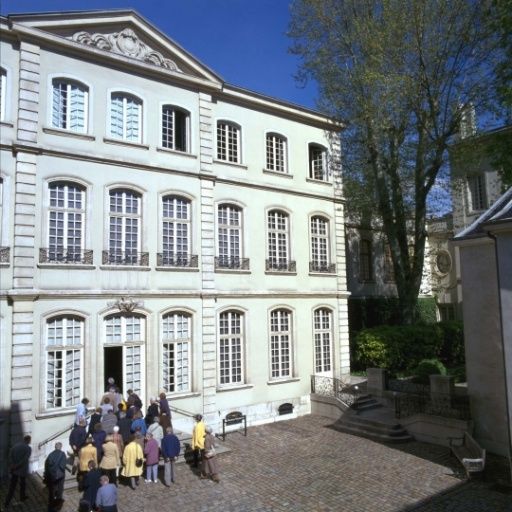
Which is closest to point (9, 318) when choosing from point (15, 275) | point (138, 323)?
point (15, 275)

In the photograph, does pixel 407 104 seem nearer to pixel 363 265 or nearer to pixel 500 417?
pixel 363 265

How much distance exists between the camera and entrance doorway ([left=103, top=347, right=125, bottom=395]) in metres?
15.2

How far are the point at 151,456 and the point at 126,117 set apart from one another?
34.8ft

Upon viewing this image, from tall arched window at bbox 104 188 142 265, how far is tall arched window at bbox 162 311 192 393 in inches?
89.2

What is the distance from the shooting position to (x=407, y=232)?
24.5m

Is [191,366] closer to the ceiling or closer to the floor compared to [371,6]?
closer to the floor

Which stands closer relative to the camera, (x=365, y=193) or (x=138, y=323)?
(x=138, y=323)

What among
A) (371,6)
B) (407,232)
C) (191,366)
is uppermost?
(371,6)

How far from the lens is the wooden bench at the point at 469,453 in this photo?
12195mm

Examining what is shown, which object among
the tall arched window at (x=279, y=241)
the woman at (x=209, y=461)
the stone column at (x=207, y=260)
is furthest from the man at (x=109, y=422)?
the tall arched window at (x=279, y=241)

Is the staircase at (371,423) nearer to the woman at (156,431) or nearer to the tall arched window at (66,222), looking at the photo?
the woman at (156,431)

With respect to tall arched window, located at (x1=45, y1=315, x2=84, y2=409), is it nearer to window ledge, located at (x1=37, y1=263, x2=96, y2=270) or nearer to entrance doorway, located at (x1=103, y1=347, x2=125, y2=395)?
entrance doorway, located at (x1=103, y1=347, x2=125, y2=395)

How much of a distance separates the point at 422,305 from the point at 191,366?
18.9m

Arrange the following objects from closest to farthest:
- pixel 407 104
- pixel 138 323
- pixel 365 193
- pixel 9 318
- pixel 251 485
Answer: pixel 251 485 < pixel 9 318 < pixel 138 323 < pixel 407 104 < pixel 365 193
